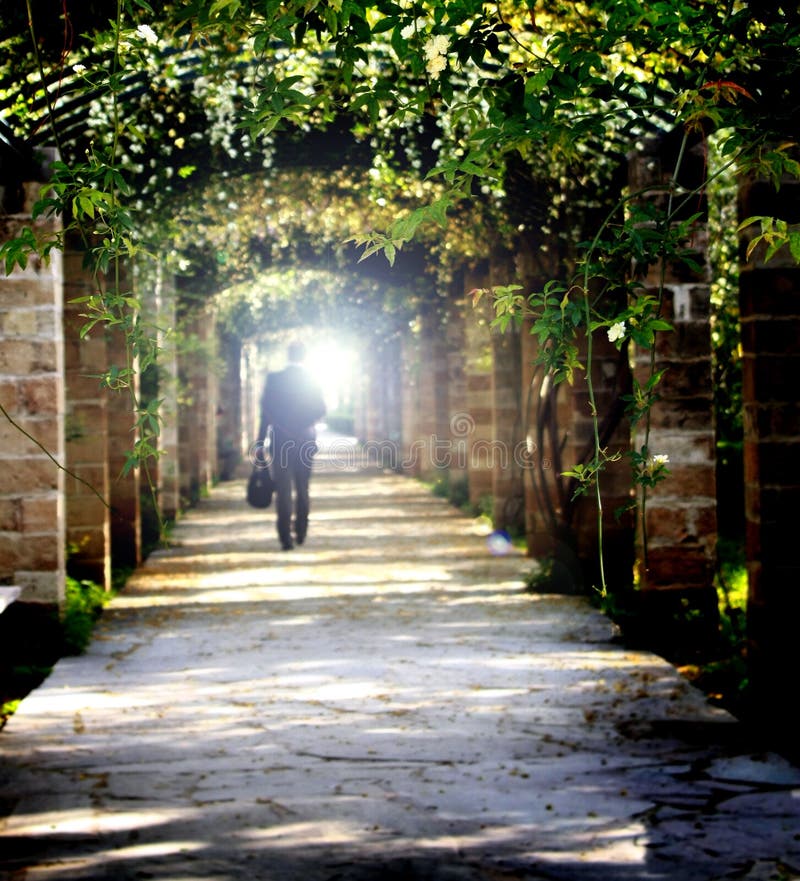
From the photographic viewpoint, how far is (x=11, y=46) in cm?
552

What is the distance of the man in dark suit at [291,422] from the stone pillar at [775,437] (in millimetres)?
6770

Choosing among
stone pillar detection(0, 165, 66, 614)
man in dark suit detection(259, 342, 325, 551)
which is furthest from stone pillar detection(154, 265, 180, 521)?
stone pillar detection(0, 165, 66, 614)

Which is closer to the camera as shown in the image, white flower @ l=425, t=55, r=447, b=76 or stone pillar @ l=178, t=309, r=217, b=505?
white flower @ l=425, t=55, r=447, b=76

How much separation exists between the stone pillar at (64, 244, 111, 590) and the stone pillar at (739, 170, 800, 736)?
16.9 ft

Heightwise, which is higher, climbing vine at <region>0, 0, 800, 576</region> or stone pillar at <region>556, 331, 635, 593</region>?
climbing vine at <region>0, 0, 800, 576</region>

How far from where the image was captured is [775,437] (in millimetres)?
5551

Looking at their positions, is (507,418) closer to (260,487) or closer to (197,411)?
(260,487)

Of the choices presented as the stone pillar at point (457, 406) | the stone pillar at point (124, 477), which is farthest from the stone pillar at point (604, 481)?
the stone pillar at point (457, 406)

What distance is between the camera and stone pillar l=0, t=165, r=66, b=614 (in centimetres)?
699

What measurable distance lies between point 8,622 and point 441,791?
11.1 ft

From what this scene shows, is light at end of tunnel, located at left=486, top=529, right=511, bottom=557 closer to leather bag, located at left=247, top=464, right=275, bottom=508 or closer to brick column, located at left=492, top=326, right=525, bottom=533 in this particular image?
brick column, located at left=492, top=326, right=525, bottom=533

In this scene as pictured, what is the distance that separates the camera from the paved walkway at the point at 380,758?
397 centimetres

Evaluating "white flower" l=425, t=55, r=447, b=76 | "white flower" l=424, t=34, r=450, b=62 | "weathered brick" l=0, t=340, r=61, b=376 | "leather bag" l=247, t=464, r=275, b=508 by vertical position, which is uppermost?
"white flower" l=424, t=34, r=450, b=62

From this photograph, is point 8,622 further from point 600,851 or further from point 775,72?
point 775,72
